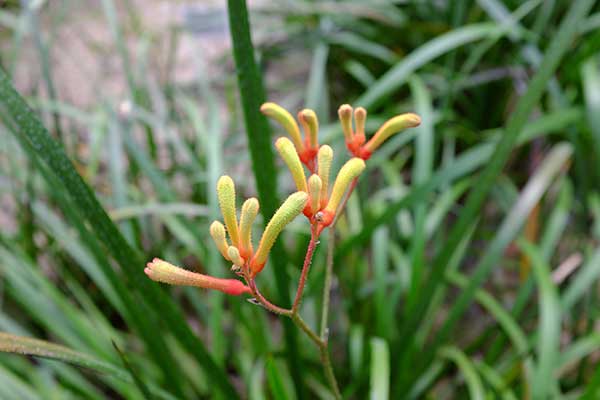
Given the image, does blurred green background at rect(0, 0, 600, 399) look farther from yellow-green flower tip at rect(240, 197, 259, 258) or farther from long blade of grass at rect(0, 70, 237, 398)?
yellow-green flower tip at rect(240, 197, 259, 258)

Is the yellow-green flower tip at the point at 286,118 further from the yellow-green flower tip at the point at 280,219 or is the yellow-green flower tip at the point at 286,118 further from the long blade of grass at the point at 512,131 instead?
the long blade of grass at the point at 512,131

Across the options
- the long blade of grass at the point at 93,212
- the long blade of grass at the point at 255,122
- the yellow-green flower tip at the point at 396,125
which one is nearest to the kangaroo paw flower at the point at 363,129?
the yellow-green flower tip at the point at 396,125

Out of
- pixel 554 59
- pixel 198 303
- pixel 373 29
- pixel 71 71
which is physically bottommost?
pixel 198 303

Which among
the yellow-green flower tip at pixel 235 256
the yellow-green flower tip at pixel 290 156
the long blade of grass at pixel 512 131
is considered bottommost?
the yellow-green flower tip at pixel 235 256

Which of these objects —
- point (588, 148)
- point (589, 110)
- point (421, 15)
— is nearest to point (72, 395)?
point (589, 110)

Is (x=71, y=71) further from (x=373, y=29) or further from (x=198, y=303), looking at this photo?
(x=198, y=303)

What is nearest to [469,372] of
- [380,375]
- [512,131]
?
[380,375]

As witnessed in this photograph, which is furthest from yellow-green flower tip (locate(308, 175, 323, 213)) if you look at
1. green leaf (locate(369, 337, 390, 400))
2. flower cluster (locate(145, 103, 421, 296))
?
green leaf (locate(369, 337, 390, 400))

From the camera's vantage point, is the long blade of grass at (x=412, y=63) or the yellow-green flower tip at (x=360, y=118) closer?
the yellow-green flower tip at (x=360, y=118)
